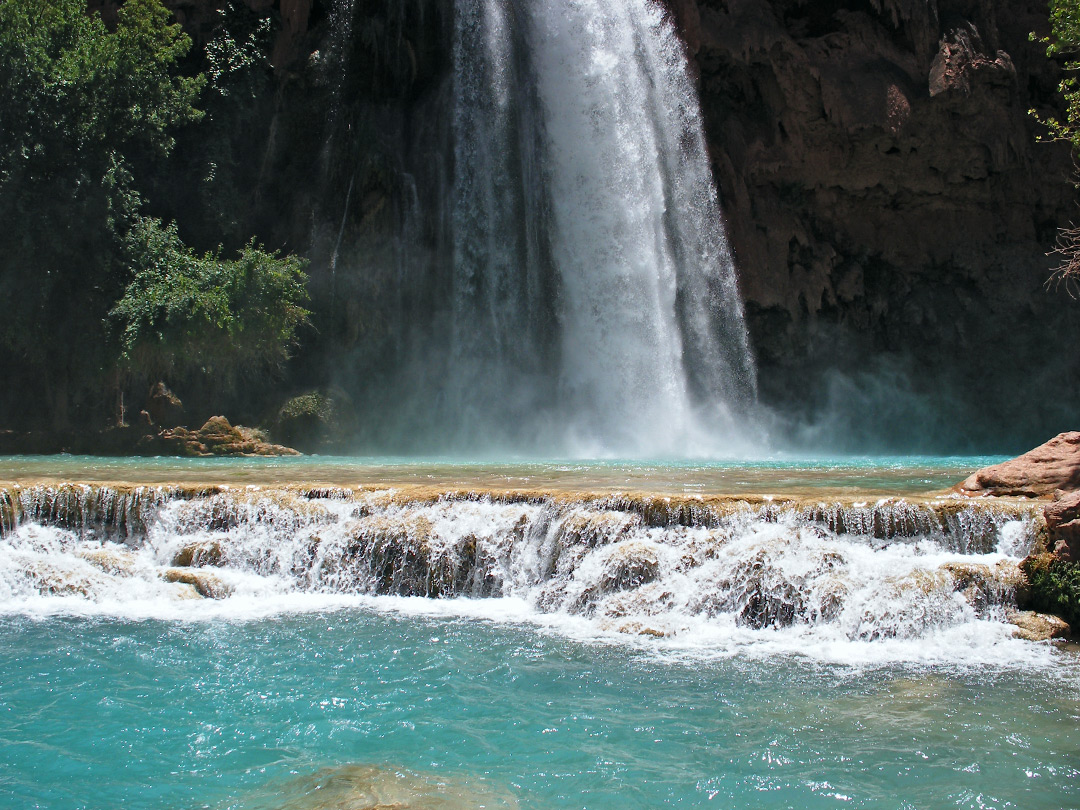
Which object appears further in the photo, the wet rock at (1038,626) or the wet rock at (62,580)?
the wet rock at (62,580)

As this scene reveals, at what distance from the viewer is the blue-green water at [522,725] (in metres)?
4.59

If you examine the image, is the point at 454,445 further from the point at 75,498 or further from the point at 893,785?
the point at 893,785

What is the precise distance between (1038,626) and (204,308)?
18197 millimetres

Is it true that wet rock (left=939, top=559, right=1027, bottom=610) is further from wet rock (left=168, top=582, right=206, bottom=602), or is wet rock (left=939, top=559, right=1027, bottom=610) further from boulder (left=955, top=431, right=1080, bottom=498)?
wet rock (left=168, top=582, right=206, bottom=602)

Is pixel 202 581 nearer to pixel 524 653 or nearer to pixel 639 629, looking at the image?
pixel 524 653

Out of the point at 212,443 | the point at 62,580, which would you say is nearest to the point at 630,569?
the point at 62,580

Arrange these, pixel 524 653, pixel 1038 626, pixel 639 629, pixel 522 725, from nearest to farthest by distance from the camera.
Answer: pixel 522 725 → pixel 524 653 → pixel 1038 626 → pixel 639 629

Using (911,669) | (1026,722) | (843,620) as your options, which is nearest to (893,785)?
(1026,722)

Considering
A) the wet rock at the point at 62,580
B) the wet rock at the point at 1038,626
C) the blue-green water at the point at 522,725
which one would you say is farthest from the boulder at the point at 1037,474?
the wet rock at the point at 62,580

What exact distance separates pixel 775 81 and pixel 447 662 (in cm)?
2263

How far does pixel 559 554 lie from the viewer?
930 centimetres

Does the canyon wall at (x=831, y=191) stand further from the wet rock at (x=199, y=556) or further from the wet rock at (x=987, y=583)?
the wet rock at (x=987, y=583)

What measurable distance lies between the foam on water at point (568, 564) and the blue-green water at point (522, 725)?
0.84m

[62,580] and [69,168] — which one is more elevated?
[69,168]
